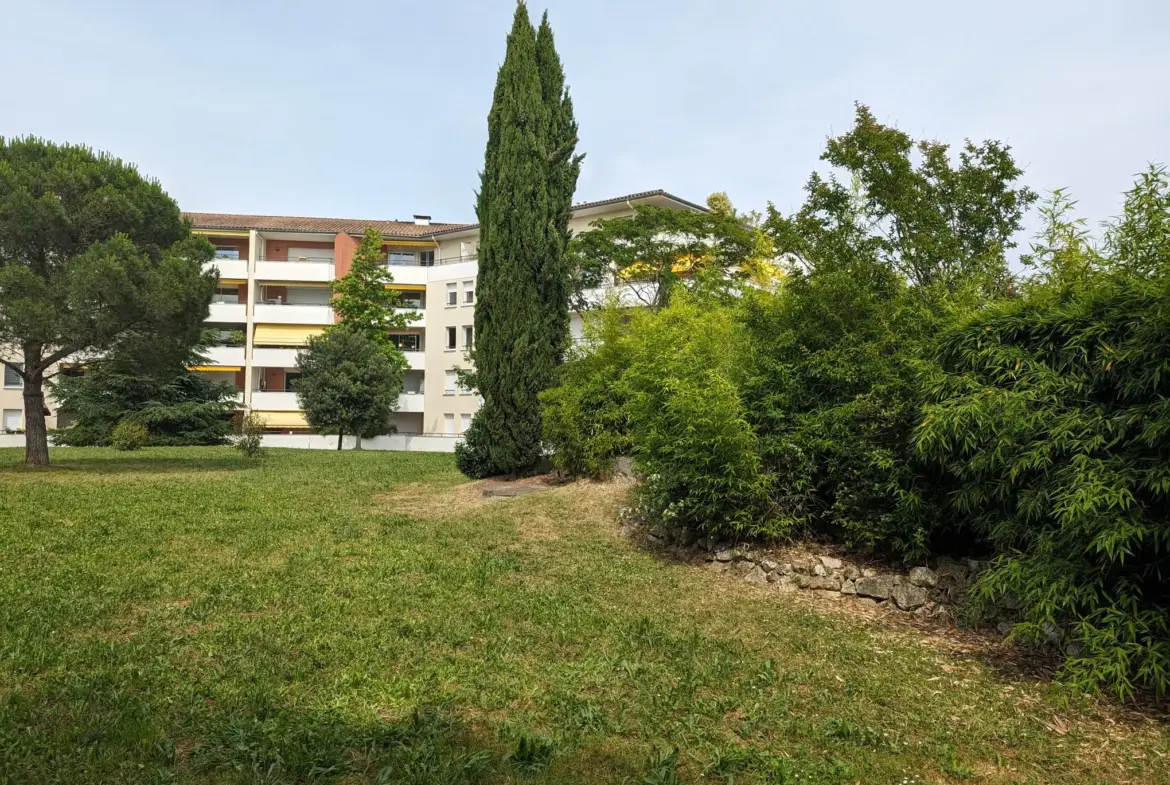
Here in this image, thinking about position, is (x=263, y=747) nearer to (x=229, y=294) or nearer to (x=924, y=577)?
(x=924, y=577)

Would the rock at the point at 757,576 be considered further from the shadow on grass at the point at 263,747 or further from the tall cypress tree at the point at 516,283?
the tall cypress tree at the point at 516,283

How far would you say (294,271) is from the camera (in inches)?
1735

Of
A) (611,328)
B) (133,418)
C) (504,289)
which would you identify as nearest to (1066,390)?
(611,328)

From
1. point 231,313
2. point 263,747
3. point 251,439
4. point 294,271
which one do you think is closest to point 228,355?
point 231,313

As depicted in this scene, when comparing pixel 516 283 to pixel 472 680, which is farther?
pixel 516 283

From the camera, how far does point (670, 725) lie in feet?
14.3

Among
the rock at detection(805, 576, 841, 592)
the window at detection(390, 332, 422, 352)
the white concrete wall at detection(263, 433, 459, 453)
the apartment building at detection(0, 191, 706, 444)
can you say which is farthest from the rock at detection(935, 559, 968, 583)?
the window at detection(390, 332, 422, 352)

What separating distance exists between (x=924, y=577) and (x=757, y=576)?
1.64 meters

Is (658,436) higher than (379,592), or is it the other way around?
(658,436)

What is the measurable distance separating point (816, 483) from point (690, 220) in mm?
16068

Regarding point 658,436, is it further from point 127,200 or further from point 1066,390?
point 127,200

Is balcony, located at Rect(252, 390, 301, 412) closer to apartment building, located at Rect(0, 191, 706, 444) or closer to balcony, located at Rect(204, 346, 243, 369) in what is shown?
apartment building, located at Rect(0, 191, 706, 444)

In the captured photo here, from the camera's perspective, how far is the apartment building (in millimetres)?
42438

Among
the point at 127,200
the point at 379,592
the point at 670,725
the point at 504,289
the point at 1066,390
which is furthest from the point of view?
the point at 127,200
